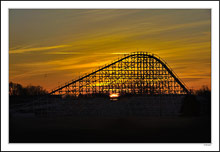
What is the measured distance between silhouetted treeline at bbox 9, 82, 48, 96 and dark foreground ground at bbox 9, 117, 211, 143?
82.6 feet

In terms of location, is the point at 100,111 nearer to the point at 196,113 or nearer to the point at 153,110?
the point at 153,110

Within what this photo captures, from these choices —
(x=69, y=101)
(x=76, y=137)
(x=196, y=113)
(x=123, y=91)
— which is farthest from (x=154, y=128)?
(x=69, y=101)

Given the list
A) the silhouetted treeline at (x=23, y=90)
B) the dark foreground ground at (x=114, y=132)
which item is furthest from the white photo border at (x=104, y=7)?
the silhouetted treeline at (x=23, y=90)

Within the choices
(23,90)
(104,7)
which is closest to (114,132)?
(104,7)

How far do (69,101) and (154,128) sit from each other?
59.9 ft

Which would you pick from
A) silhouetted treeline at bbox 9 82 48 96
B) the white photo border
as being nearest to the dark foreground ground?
the white photo border

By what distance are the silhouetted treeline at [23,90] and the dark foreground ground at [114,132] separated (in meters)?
25.2

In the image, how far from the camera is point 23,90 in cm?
5678

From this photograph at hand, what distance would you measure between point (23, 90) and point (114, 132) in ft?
112

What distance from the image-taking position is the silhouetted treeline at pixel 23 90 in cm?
5393

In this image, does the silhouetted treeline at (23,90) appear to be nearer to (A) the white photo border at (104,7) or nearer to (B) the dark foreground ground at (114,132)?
(B) the dark foreground ground at (114,132)

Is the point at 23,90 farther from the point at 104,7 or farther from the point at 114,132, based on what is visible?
the point at 104,7

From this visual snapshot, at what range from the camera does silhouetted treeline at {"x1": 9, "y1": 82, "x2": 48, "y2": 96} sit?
53928 mm

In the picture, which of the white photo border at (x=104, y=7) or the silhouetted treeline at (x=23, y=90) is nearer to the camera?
the white photo border at (x=104, y=7)
